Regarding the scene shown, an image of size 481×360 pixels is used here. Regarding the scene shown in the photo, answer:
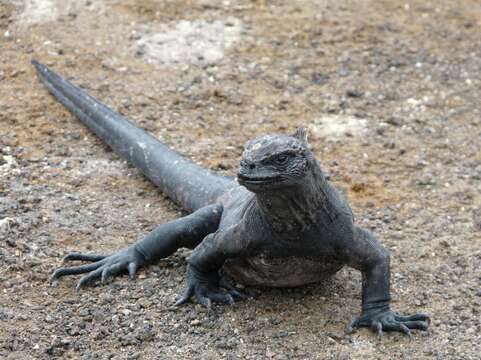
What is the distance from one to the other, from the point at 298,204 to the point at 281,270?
0.71m

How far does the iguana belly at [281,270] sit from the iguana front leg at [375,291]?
0.20 metres

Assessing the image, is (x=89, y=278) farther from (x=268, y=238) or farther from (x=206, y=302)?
(x=268, y=238)

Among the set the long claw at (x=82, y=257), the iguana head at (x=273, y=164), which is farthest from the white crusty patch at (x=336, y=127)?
the iguana head at (x=273, y=164)

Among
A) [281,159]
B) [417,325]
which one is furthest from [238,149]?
[281,159]

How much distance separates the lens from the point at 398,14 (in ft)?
40.7

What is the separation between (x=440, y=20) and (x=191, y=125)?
4.32 metres

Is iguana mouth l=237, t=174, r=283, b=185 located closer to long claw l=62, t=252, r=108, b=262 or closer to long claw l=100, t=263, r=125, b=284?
long claw l=100, t=263, r=125, b=284

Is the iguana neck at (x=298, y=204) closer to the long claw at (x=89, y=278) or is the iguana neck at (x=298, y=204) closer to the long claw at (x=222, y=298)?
the long claw at (x=222, y=298)

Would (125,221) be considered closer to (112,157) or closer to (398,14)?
(112,157)

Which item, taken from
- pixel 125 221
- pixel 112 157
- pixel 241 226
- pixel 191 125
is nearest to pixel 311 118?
pixel 191 125

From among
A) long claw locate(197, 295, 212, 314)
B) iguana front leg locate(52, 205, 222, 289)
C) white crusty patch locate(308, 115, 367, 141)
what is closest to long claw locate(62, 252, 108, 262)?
iguana front leg locate(52, 205, 222, 289)

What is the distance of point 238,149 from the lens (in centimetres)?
942

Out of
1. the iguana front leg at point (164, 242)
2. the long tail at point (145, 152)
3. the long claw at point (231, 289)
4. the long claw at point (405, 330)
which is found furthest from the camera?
the long tail at point (145, 152)

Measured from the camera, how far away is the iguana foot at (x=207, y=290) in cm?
690
